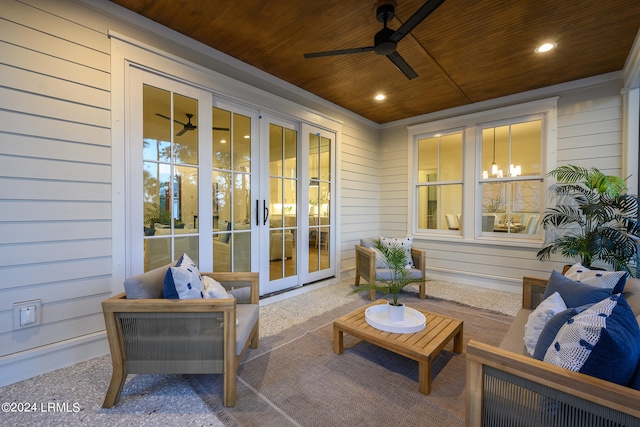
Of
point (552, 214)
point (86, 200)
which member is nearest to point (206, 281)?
point (86, 200)

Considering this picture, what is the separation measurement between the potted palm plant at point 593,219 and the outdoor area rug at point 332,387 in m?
1.57

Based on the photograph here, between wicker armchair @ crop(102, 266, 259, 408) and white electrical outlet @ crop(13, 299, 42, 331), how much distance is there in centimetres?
85

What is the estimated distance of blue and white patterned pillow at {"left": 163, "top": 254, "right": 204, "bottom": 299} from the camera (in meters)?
1.69

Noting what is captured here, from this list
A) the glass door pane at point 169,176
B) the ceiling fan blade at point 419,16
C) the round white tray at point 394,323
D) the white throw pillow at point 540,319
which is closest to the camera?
the white throw pillow at point 540,319

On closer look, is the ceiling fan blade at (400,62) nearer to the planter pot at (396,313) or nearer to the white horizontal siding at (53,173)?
the planter pot at (396,313)

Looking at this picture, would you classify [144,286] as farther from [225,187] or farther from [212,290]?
[225,187]

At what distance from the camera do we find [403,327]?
2.03 m

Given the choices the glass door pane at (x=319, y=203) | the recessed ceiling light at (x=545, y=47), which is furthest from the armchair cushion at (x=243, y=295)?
the recessed ceiling light at (x=545, y=47)

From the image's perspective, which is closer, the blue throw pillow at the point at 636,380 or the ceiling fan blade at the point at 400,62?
the blue throw pillow at the point at 636,380

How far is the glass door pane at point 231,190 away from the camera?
306 centimetres

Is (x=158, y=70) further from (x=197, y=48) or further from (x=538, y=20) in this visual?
(x=538, y=20)

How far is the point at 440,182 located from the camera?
484cm

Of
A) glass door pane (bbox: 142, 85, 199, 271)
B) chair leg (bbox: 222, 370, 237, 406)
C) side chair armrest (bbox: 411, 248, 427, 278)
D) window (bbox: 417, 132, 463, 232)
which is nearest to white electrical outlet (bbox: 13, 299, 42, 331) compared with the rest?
glass door pane (bbox: 142, 85, 199, 271)

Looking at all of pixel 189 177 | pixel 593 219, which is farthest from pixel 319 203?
pixel 593 219
